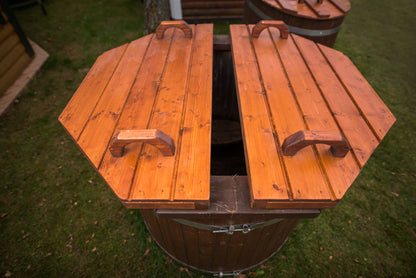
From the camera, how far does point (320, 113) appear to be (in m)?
1.58

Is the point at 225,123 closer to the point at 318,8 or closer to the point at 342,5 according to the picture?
the point at 318,8

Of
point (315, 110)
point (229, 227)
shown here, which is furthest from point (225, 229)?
point (315, 110)

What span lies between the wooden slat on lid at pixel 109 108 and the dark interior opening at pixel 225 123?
47.4 inches

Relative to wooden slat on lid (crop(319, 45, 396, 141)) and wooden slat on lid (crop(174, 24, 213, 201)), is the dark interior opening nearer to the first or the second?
wooden slat on lid (crop(174, 24, 213, 201))

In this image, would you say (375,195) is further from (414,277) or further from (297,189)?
(297,189)

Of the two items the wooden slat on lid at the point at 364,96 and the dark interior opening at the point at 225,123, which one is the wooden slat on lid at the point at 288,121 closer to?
the wooden slat on lid at the point at 364,96

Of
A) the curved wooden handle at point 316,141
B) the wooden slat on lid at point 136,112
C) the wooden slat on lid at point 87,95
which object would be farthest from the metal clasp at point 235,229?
the wooden slat on lid at point 87,95

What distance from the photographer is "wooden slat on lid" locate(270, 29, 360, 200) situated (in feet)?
4.12

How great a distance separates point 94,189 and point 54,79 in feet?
10.2

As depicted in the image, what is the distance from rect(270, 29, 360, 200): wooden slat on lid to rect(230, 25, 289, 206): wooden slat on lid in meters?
0.28

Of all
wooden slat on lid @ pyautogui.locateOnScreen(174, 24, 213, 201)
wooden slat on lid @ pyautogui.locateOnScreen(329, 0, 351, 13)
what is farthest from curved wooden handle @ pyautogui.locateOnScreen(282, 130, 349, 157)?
wooden slat on lid @ pyautogui.locateOnScreen(329, 0, 351, 13)

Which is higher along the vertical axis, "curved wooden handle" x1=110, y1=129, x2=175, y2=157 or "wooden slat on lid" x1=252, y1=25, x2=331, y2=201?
"curved wooden handle" x1=110, y1=129, x2=175, y2=157

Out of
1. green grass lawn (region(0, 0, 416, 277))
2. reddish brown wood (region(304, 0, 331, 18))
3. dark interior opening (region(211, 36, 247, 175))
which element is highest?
reddish brown wood (region(304, 0, 331, 18))

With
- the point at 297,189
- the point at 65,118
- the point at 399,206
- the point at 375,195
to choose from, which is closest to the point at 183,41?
the point at 65,118
